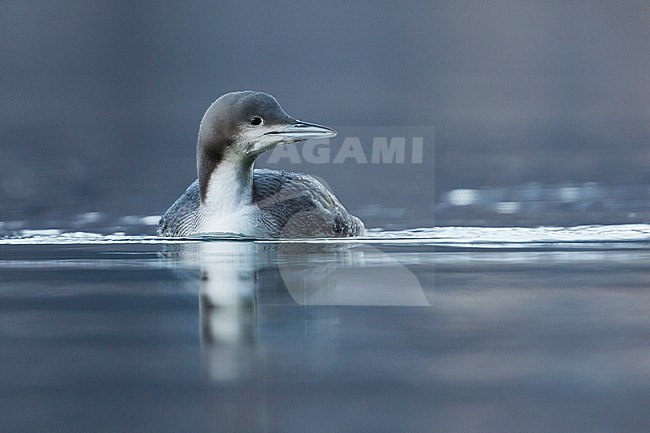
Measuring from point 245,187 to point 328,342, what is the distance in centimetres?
435

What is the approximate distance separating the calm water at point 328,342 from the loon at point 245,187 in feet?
4.24

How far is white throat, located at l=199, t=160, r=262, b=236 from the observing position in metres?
8.44

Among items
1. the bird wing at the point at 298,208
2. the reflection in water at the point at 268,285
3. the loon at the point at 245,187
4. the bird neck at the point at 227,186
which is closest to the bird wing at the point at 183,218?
the loon at the point at 245,187

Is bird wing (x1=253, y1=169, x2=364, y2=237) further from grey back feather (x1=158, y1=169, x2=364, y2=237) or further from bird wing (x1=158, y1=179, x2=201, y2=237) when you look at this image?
bird wing (x1=158, y1=179, x2=201, y2=237)

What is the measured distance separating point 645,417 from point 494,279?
251 cm

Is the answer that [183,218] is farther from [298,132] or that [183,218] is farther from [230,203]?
[298,132]

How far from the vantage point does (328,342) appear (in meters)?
4.45

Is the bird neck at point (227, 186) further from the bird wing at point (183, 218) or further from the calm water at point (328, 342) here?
the calm water at point (328, 342)

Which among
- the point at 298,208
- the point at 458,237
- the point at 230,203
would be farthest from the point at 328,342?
the point at 298,208

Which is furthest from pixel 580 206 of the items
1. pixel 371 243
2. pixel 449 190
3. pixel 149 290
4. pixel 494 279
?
pixel 149 290

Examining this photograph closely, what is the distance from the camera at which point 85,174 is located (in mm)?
11969

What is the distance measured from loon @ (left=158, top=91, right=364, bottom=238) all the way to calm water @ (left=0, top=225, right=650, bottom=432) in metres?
1.29

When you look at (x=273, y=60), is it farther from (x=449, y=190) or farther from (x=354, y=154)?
(x=449, y=190)
